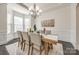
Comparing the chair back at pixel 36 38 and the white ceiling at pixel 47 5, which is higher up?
the white ceiling at pixel 47 5

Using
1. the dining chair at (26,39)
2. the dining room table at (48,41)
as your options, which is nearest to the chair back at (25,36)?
the dining chair at (26,39)

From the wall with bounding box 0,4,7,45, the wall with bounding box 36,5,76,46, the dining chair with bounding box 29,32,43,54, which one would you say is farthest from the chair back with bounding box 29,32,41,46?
the wall with bounding box 0,4,7,45

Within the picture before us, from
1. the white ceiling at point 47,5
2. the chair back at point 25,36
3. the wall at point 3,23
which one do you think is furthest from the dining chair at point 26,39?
the white ceiling at point 47,5

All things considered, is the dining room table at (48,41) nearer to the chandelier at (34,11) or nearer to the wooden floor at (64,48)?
the wooden floor at (64,48)

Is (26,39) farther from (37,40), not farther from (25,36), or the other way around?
(37,40)

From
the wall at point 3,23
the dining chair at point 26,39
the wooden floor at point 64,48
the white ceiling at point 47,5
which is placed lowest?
the wooden floor at point 64,48

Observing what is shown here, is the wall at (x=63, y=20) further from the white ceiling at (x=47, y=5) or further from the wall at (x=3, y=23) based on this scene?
the wall at (x=3, y=23)

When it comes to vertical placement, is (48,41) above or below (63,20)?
below

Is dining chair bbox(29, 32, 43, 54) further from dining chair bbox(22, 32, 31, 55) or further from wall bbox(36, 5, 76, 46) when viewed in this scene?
wall bbox(36, 5, 76, 46)

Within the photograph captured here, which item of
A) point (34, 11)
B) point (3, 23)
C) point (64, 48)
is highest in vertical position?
point (34, 11)

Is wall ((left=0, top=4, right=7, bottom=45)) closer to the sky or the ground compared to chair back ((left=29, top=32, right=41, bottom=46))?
closer to the sky

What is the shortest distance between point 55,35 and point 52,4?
18.4 inches

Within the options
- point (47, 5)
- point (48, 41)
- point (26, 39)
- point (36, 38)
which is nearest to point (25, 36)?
point (26, 39)
